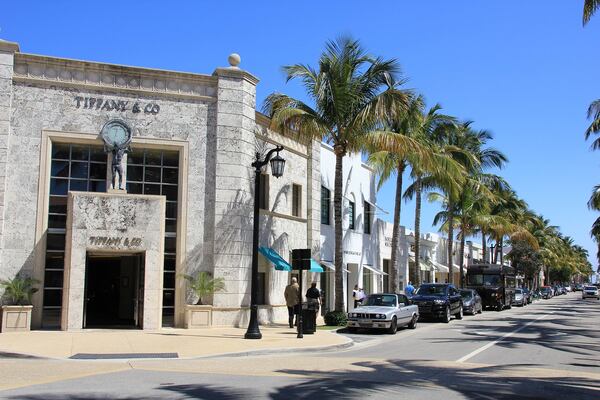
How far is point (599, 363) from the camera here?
45.2 feet

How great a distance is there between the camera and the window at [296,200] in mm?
26375

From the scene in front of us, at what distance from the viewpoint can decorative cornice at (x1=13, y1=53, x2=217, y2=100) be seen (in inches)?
766

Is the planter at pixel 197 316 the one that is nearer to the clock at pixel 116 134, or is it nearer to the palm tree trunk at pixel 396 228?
the clock at pixel 116 134

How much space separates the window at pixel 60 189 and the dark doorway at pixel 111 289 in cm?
197

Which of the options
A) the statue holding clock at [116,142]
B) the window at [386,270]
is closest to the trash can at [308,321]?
the statue holding clock at [116,142]

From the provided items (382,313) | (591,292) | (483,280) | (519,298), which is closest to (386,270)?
(483,280)

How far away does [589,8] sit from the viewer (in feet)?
67.6

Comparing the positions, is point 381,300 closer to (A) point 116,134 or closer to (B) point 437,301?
(B) point 437,301

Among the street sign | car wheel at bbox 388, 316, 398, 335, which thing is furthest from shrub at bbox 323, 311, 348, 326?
the street sign

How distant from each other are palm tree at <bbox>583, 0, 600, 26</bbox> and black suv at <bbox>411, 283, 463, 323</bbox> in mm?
12786

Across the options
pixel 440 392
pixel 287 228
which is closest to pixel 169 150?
pixel 287 228

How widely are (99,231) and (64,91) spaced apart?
480 cm

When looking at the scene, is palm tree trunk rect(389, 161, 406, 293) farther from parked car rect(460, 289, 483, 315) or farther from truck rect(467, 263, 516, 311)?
truck rect(467, 263, 516, 311)

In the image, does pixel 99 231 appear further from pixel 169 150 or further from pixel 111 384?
pixel 111 384
